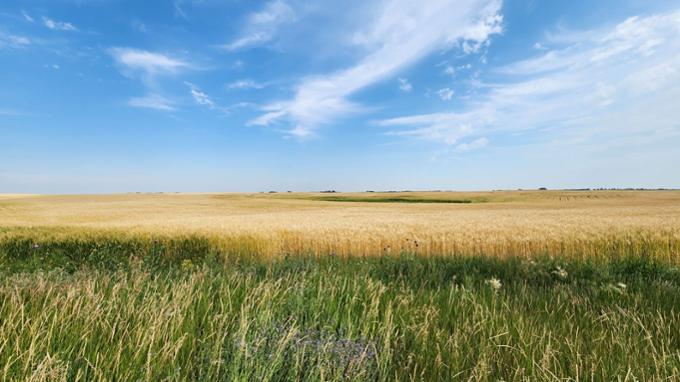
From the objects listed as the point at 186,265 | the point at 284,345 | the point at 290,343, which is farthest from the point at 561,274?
the point at 186,265

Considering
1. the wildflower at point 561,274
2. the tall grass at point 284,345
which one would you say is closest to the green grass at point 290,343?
the tall grass at point 284,345

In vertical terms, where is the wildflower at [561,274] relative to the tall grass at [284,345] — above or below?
below

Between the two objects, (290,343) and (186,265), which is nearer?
(290,343)

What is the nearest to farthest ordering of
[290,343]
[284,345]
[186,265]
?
1. [284,345]
2. [290,343]
3. [186,265]

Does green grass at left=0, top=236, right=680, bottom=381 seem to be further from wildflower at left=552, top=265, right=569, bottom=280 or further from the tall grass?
wildflower at left=552, top=265, right=569, bottom=280

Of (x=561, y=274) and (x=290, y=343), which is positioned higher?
(x=290, y=343)

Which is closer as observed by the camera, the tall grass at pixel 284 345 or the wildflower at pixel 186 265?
the tall grass at pixel 284 345

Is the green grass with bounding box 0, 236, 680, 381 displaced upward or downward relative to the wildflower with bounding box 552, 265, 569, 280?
upward

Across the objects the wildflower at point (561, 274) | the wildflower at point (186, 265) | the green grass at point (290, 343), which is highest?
the green grass at point (290, 343)

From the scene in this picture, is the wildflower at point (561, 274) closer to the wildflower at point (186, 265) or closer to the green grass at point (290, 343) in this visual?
the green grass at point (290, 343)

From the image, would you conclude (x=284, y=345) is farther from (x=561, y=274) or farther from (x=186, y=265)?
(x=561, y=274)

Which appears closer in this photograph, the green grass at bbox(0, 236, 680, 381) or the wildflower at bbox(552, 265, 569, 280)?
the green grass at bbox(0, 236, 680, 381)

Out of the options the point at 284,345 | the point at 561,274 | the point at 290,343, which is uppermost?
the point at 284,345

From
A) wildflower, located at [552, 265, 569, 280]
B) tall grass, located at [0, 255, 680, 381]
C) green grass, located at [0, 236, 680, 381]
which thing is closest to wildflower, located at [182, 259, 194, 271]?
green grass, located at [0, 236, 680, 381]
